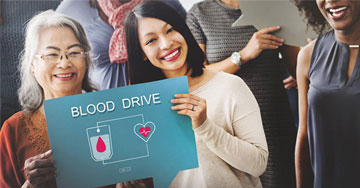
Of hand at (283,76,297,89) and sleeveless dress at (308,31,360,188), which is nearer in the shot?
sleeveless dress at (308,31,360,188)

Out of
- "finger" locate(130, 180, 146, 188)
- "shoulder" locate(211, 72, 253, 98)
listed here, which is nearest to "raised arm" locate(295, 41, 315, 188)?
"shoulder" locate(211, 72, 253, 98)

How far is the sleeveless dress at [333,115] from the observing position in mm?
1442

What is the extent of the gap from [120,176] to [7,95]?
61 centimetres

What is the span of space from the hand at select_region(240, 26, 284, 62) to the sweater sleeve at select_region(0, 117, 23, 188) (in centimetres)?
105

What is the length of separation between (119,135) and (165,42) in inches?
17.1

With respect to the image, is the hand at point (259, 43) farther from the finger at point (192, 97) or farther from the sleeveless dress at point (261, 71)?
the finger at point (192, 97)

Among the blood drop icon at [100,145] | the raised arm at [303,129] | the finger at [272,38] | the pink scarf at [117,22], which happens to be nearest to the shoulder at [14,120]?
the blood drop icon at [100,145]

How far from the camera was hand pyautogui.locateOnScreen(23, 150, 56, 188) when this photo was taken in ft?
5.04

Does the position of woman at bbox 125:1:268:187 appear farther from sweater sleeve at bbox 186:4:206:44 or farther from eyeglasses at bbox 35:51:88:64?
eyeglasses at bbox 35:51:88:64

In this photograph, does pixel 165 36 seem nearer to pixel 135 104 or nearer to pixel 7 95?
pixel 135 104

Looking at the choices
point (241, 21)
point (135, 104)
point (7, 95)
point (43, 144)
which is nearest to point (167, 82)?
point (135, 104)

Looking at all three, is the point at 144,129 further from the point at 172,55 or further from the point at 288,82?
the point at 288,82

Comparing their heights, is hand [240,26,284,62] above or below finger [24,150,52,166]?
above

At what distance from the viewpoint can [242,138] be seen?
150cm
